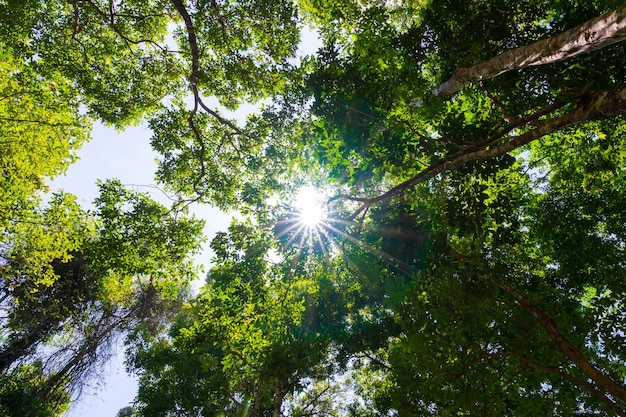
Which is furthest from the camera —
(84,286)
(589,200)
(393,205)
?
(84,286)

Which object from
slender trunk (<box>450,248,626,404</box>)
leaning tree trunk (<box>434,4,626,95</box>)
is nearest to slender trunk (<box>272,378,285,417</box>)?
slender trunk (<box>450,248,626,404</box>)

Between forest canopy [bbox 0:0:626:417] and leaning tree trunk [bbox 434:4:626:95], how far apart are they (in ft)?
0.12

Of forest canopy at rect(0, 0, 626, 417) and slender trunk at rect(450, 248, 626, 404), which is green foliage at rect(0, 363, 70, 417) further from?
slender trunk at rect(450, 248, 626, 404)

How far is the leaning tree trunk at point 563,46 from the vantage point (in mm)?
3691

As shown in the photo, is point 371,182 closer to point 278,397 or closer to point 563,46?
point 563,46

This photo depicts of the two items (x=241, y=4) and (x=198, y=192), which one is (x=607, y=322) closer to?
(x=198, y=192)

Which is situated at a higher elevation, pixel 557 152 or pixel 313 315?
pixel 557 152

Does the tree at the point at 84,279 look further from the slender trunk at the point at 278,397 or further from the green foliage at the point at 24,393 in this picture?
the slender trunk at the point at 278,397

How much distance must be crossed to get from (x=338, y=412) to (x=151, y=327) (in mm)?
14716

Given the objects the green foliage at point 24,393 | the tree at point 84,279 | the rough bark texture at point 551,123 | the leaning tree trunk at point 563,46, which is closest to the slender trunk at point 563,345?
the rough bark texture at point 551,123

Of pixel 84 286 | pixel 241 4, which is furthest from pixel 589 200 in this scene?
pixel 84 286

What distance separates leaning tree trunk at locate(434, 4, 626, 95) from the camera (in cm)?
369

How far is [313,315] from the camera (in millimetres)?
13414

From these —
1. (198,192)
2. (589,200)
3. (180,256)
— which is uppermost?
(589,200)
